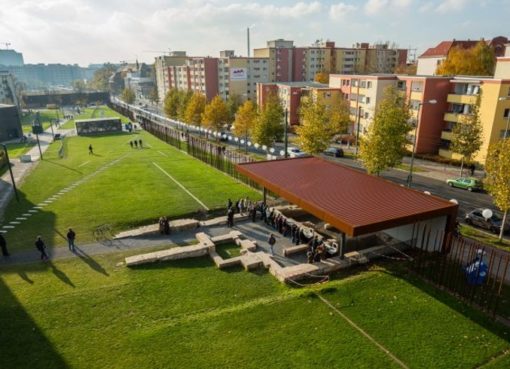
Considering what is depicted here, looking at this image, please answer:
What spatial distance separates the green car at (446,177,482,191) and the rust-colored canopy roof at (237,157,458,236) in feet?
56.3

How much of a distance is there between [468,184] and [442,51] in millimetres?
63699

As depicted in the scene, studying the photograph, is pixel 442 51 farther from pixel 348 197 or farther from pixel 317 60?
pixel 348 197

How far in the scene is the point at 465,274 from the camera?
690 inches

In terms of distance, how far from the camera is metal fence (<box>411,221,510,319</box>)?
613 inches

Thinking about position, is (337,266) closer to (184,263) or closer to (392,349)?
(392,349)

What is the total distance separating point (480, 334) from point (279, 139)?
4364 centimetres

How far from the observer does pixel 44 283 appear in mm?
17781

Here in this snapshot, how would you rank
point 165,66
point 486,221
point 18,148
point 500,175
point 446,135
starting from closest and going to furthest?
point 500,175, point 486,221, point 446,135, point 18,148, point 165,66

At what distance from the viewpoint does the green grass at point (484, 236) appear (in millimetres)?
23125

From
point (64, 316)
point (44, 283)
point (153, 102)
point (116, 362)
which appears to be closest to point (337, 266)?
point (116, 362)

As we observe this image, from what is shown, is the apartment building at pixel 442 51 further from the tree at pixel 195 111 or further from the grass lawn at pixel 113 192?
the grass lawn at pixel 113 192

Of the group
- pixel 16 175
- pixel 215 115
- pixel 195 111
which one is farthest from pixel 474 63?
pixel 16 175

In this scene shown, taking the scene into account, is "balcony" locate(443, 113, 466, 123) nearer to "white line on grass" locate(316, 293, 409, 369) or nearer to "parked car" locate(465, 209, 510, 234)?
"parked car" locate(465, 209, 510, 234)

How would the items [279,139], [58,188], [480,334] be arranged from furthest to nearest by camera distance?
1. [279,139]
2. [58,188]
3. [480,334]
